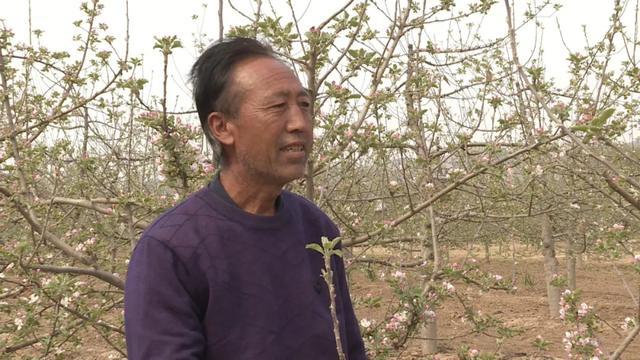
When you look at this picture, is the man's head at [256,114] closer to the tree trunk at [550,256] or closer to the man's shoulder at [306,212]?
the man's shoulder at [306,212]

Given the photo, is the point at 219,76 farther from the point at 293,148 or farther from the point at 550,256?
the point at 550,256

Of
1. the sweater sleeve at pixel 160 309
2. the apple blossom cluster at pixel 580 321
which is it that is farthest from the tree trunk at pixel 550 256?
the sweater sleeve at pixel 160 309

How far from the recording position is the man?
3.73 feet

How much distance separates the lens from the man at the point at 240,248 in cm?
114

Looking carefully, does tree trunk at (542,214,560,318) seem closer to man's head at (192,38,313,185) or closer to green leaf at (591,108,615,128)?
green leaf at (591,108,615,128)

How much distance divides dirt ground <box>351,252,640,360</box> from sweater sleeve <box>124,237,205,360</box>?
483 centimetres

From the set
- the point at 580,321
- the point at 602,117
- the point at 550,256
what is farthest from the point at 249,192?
the point at 550,256

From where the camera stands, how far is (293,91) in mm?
Result: 1349

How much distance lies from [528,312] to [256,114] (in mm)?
9078

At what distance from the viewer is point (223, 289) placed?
1192mm

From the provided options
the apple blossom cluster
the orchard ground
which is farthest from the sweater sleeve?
the orchard ground

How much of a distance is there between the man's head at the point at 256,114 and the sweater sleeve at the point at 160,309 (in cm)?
29

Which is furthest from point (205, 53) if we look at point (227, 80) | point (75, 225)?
point (75, 225)

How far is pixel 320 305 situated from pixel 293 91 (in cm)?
48
